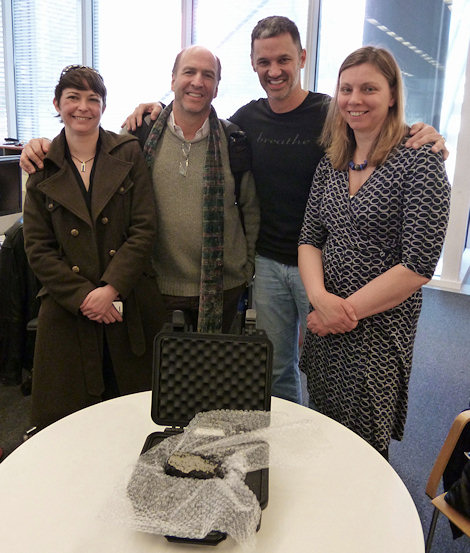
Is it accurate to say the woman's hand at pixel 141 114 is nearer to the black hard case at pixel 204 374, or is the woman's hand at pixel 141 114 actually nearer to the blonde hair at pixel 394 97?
the blonde hair at pixel 394 97

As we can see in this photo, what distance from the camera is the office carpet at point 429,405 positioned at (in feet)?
6.89

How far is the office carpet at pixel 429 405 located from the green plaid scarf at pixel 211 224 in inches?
42.1

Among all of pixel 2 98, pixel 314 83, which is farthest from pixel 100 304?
pixel 2 98

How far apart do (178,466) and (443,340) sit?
308 centimetres

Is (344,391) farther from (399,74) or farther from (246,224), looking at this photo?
(399,74)

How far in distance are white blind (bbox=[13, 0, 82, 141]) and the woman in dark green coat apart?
15.1 ft

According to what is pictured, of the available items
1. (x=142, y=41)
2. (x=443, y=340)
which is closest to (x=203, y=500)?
(x=443, y=340)

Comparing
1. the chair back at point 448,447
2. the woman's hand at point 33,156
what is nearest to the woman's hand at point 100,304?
the woman's hand at point 33,156

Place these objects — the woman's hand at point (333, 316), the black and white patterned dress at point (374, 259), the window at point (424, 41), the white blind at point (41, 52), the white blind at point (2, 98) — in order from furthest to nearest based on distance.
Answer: the white blind at point (2, 98) < the white blind at point (41, 52) < the window at point (424, 41) < the woman's hand at point (333, 316) < the black and white patterned dress at point (374, 259)

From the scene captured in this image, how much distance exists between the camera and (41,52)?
242 inches

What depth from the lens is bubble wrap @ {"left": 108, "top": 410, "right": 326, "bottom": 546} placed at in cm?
91

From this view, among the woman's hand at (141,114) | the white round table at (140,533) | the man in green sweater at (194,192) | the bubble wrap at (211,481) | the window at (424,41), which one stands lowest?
the white round table at (140,533)

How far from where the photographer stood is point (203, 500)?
95 centimetres

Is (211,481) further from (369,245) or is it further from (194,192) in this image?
(194,192)
